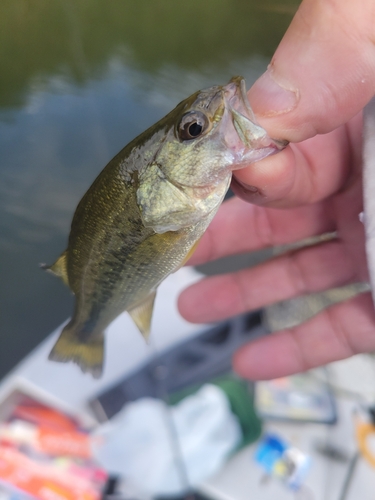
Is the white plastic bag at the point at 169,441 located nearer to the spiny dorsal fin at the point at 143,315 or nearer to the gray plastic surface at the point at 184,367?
the gray plastic surface at the point at 184,367

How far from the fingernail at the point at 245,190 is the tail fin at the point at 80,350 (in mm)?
616

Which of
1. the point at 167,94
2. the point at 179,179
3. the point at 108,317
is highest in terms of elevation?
the point at 167,94

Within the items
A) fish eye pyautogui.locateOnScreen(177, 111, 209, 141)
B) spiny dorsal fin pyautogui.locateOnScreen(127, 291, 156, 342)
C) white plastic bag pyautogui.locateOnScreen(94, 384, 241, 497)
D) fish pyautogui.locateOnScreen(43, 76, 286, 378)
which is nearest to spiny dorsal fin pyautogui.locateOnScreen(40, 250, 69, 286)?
fish pyautogui.locateOnScreen(43, 76, 286, 378)

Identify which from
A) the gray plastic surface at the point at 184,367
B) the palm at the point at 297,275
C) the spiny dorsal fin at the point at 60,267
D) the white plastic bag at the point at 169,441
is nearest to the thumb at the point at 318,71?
the palm at the point at 297,275

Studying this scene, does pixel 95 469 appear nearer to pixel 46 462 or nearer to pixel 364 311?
pixel 46 462

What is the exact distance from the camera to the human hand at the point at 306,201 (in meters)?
0.62

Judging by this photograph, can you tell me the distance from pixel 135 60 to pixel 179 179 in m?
2.81

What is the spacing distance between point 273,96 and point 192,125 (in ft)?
0.53

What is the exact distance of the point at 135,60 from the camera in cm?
306

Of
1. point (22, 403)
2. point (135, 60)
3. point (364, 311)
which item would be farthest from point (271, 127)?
point (135, 60)

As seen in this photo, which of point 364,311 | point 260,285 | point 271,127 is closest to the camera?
point 271,127

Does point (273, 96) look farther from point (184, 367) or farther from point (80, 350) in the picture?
point (184, 367)

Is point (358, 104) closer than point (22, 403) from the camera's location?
Yes

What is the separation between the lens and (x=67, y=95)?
2.35 meters
